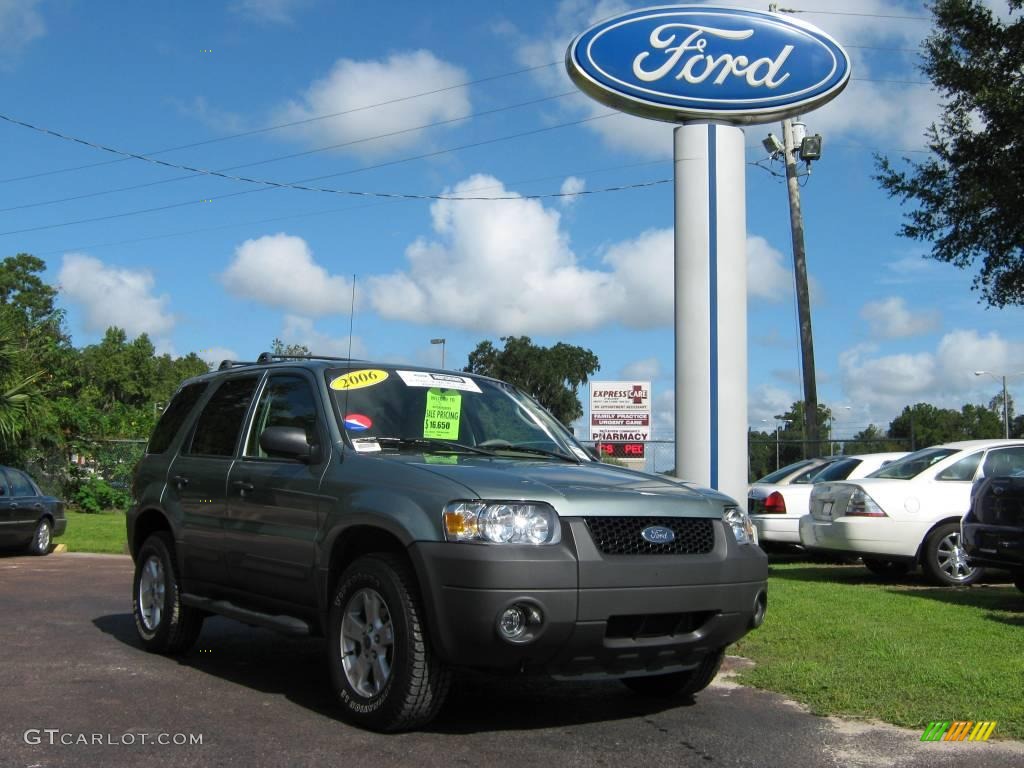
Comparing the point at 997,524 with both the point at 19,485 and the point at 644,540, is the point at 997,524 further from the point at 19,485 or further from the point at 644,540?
the point at 19,485

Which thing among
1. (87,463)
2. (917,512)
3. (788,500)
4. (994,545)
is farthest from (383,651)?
(87,463)

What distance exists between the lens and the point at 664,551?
5.29 m

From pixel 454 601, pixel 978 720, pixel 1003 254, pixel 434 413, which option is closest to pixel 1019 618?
pixel 978 720

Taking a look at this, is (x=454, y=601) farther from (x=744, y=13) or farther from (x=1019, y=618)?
(x=744, y=13)

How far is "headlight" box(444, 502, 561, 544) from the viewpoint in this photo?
496 cm

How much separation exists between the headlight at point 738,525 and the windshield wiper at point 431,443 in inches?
51.9

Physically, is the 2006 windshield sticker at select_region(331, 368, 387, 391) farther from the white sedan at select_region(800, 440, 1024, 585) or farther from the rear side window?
the white sedan at select_region(800, 440, 1024, 585)

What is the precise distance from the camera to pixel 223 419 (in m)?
7.27

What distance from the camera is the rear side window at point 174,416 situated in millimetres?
7805

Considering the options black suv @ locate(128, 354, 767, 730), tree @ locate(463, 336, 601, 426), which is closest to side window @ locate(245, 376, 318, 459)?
black suv @ locate(128, 354, 767, 730)

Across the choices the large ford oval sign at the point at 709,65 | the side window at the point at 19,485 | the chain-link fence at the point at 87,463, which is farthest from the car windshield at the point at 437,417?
the chain-link fence at the point at 87,463

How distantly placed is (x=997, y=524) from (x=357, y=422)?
6.17 meters

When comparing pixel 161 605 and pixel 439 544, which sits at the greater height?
pixel 439 544

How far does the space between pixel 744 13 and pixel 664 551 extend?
6968 mm
